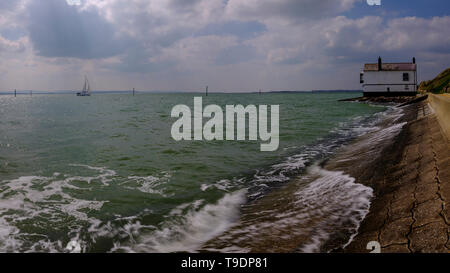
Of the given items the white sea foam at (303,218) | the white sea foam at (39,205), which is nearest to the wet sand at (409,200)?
the white sea foam at (303,218)

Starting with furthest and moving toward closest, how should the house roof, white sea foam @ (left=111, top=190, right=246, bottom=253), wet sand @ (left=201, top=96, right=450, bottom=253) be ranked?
the house roof < white sea foam @ (left=111, top=190, right=246, bottom=253) < wet sand @ (left=201, top=96, right=450, bottom=253)

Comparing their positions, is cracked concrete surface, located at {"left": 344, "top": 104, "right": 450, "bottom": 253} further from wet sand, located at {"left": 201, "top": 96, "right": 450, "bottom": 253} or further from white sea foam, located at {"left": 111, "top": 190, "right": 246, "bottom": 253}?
white sea foam, located at {"left": 111, "top": 190, "right": 246, "bottom": 253}

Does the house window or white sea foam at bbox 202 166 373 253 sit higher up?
the house window

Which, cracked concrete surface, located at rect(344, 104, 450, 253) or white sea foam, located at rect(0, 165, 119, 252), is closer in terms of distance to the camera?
cracked concrete surface, located at rect(344, 104, 450, 253)

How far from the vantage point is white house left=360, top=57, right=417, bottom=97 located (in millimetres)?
59375

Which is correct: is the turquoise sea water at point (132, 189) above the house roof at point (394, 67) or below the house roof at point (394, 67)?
below

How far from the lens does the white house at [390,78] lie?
59375mm

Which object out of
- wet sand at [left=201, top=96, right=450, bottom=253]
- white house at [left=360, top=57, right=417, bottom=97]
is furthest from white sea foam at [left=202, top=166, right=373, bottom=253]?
white house at [left=360, top=57, right=417, bottom=97]

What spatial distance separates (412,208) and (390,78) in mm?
66040

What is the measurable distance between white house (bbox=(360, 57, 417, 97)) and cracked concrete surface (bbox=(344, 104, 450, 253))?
61.9 metres

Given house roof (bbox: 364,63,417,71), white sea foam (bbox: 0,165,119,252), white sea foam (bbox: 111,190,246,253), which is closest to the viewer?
white sea foam (bbox: 111,190,246,253)

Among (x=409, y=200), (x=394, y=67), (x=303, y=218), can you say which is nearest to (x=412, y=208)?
(x=409, y=200)

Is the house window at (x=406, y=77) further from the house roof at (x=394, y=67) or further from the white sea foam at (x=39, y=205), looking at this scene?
the white sea foam at (x=39, y=205)

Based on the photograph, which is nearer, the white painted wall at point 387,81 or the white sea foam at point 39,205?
the white sea foam at point 39,205
